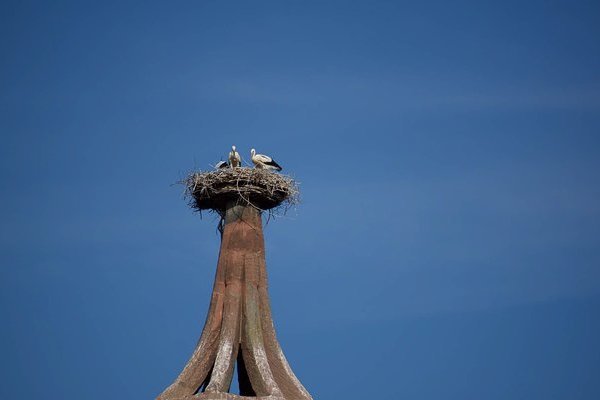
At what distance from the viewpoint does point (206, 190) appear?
41.8m

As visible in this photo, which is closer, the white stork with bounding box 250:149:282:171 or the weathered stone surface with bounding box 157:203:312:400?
the weathered stone surface with bounding box 157:203:312:400

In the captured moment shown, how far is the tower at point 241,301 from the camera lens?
4031 centimetres

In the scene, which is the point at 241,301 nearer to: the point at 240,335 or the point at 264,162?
the point at 240,335

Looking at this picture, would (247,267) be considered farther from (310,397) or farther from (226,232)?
(310,397)

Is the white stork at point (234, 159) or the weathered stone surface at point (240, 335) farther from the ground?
the white stork at point (234, 159)

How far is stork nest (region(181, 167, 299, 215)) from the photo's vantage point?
136ft

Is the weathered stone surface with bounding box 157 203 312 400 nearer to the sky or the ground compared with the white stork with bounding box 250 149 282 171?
nearer to the ground

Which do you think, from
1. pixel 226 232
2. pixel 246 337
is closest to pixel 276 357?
pixel 246 337

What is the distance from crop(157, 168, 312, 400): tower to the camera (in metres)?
40.3

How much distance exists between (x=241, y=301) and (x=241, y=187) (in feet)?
9.75

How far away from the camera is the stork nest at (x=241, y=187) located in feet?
136

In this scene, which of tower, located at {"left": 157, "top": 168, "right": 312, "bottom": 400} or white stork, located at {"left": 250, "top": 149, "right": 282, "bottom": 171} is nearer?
tower, located at {"left": 157, "top": 168, "right": 312, "bottom": 400}

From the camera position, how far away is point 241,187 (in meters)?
41.7

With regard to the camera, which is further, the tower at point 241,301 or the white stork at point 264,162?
the white stork at point 264,162
